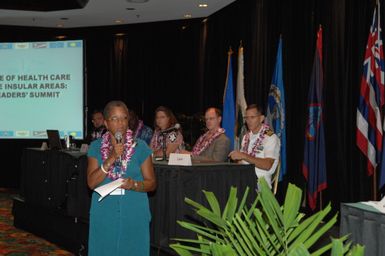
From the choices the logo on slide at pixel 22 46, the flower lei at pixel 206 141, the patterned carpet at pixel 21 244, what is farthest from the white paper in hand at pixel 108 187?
the logo on slide at pixel 22 46

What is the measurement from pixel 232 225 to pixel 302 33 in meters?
4.90

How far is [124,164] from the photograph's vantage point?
8.73 ft

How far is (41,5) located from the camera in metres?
7.66

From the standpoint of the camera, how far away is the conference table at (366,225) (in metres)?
2.22

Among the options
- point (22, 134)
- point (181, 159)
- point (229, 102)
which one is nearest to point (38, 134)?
point (22, 134)

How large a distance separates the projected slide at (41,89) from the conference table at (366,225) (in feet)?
20.6

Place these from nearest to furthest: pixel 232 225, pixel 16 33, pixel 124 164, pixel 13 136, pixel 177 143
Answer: pixel 232 225 → pixel 124 164 → pixel 177 143 → pixel 13 136 → pixel 16 33

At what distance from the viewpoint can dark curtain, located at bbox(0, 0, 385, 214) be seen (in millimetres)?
4793

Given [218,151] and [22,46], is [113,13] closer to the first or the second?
[22,46]

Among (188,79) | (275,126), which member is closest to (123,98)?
(188,79)

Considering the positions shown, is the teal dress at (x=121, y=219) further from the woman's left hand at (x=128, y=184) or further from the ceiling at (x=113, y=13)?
the ceiling at (x=113, y=13)

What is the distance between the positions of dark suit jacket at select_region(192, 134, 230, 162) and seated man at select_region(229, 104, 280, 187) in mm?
178

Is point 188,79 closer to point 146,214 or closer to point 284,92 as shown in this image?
point 284,92

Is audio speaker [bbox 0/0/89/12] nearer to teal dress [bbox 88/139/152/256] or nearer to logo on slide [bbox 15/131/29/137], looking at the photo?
logo on slide [bbox 15/131/29/137]
